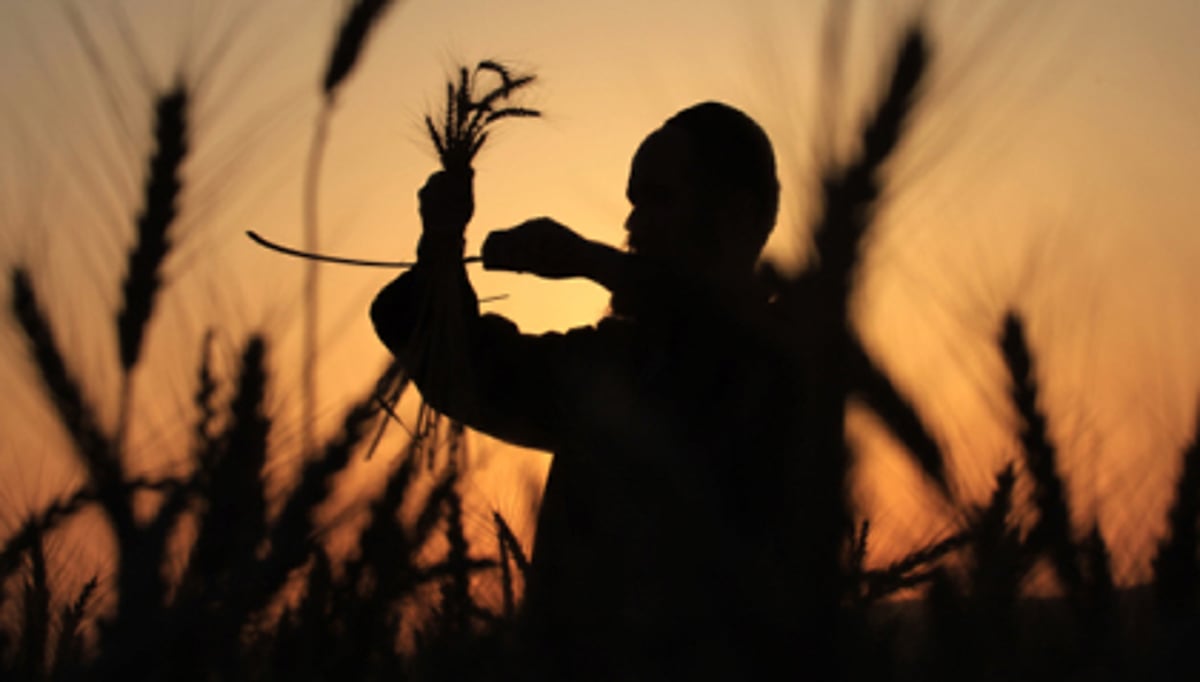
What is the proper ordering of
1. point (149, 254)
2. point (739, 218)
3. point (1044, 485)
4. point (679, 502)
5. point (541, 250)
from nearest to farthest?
point (679, 502) → point (1044, 485) → point (149, 254) → point (541, 250) → point (739, 218)

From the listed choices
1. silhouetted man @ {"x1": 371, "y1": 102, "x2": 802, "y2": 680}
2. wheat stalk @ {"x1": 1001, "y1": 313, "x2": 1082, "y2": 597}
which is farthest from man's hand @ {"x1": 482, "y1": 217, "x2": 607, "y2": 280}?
wheat stalk @ {"x1": 1001, "y1": 313, "x2": 1082, "y2": 597}

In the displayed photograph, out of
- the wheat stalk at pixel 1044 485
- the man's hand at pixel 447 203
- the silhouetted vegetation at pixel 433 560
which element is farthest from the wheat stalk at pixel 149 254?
the wheat stalk at pixel 1044 485

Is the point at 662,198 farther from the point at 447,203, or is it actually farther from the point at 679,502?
the point at 679,502

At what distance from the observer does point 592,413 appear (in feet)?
2.60

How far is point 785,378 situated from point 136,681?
1.35 feet

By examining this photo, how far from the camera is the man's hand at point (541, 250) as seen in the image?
68.2 inches

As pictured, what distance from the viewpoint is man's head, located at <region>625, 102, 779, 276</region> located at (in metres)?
1.90

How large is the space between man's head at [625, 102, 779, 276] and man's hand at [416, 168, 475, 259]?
249 mm

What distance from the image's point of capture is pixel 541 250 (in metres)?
1.75

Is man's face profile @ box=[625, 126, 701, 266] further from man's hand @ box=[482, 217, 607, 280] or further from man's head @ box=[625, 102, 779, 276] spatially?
man's hand @ box=[482, 217, 607, 280]

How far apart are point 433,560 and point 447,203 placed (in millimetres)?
595

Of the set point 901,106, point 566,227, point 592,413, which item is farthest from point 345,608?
point 566,227

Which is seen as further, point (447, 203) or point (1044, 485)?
point (447, 203)

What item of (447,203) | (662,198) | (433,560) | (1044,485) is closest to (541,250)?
(447,203)
